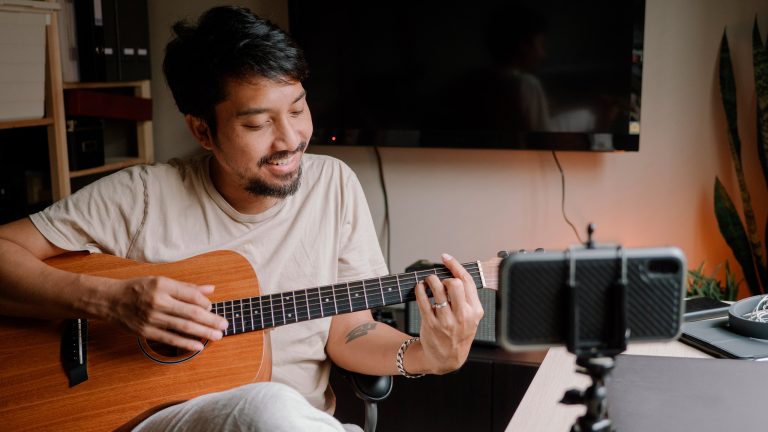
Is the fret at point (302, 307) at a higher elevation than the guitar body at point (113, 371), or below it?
higher

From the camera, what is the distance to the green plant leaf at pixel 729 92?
2230 millimetres

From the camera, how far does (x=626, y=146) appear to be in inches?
90.7

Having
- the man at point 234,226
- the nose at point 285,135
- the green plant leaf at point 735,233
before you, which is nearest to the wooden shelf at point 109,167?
the man at point 234,226

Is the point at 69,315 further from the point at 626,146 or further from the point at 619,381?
the point at 626,146

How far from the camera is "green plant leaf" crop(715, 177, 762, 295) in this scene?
2266 millimetres

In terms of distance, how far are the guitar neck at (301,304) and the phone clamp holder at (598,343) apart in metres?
0.67

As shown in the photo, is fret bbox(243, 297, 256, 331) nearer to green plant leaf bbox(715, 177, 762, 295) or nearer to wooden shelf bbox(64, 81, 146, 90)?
green plant leaf bbox(715, 177, 762, 295)

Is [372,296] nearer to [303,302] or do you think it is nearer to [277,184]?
[303,302]

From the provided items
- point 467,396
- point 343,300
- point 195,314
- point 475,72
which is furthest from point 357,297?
point 475,72

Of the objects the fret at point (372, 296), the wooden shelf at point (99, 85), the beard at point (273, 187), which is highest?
the wooden shelf at point (99, 85)

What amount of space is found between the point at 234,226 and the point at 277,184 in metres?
0.13

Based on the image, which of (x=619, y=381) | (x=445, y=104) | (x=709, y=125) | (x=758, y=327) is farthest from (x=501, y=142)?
(x=619, y=381)

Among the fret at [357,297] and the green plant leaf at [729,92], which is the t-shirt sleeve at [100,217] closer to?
the fret at [357,297]

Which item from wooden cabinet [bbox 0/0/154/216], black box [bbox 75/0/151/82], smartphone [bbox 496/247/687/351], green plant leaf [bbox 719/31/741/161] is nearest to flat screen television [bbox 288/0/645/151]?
green plant leaf [bbox 719/31/741/161]
